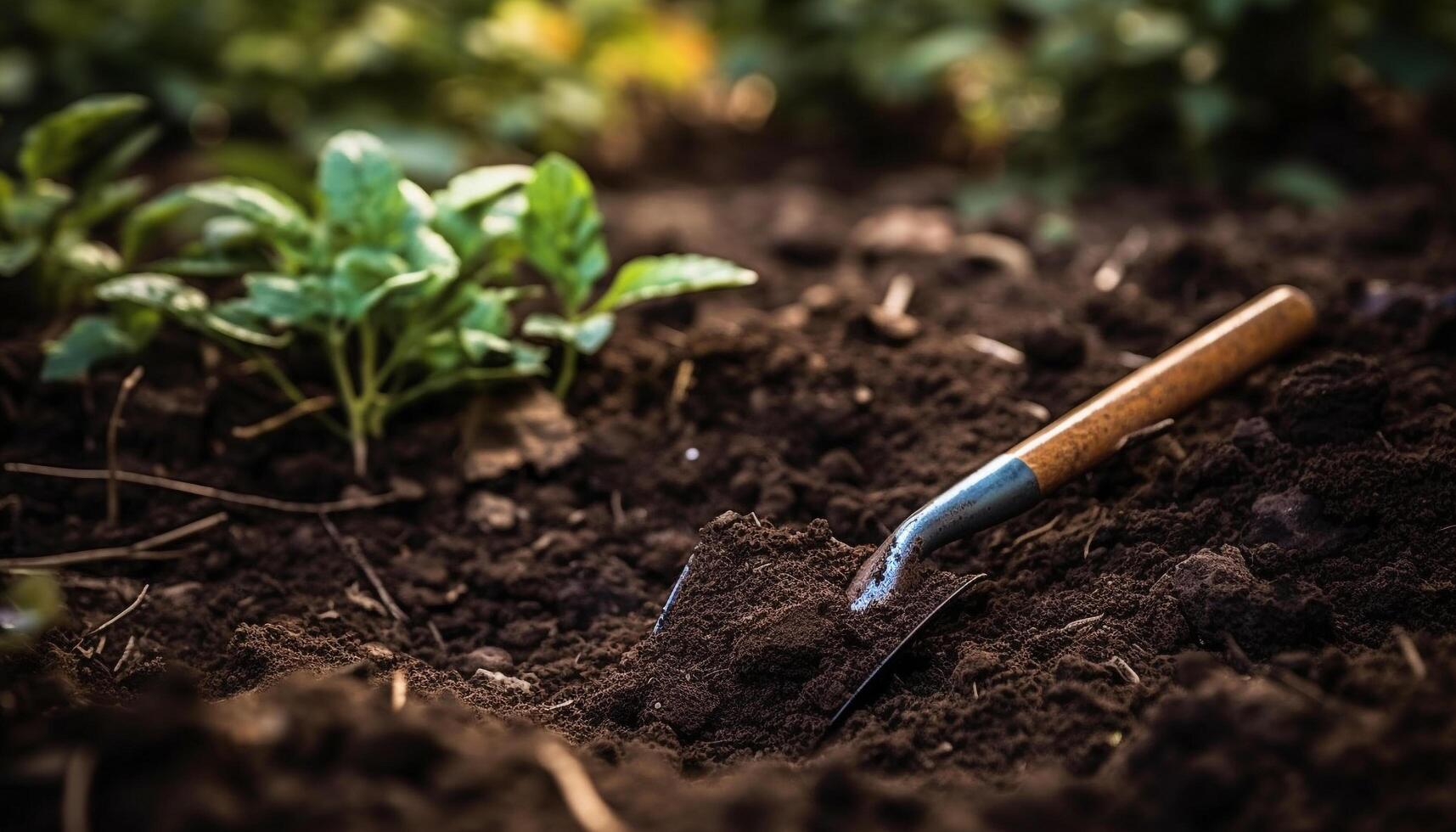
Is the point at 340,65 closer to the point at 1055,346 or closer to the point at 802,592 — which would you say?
the point at 1055,346

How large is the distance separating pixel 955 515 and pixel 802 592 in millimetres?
319

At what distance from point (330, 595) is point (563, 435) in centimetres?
63

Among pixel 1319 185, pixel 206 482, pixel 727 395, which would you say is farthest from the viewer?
pixel 1319 185

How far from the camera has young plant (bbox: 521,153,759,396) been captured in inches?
101

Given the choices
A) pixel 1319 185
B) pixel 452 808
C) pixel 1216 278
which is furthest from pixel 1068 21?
pixel 452 808

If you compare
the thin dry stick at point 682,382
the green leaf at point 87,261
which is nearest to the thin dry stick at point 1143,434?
the thin dry stick at point 682,382

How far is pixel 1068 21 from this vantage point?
4133 mm

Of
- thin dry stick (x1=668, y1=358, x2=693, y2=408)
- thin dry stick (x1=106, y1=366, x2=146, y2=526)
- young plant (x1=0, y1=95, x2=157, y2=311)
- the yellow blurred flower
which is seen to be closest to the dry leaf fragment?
thin dry stick (x1=668, y1=358, x2=693, y2=408)

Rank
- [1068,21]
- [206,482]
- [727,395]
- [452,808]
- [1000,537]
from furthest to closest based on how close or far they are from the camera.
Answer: [1068,21] < [727,395] < [206,482] < [1000,537] < [452,808]

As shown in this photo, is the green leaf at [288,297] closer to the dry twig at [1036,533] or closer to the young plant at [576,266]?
the young plant at [576,266]

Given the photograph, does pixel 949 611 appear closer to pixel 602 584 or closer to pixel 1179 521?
pixel 1179 521

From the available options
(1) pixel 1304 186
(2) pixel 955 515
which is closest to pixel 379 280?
(2) pixel 955 515

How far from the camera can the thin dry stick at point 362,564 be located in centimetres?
230

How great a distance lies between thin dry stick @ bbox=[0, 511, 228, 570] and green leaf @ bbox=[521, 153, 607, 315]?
0.89m
